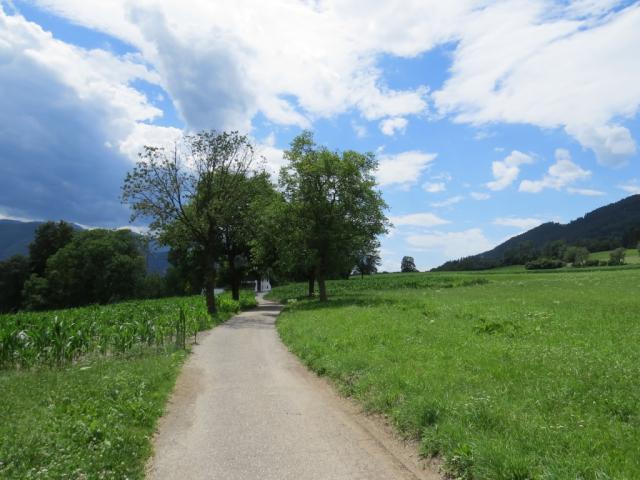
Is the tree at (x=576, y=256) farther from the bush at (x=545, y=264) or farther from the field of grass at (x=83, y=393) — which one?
the field of grass at (x=83, y=393)

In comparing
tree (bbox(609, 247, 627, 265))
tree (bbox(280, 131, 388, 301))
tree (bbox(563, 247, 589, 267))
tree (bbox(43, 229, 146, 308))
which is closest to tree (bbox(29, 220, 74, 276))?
tree (bbox(43, 229, 146, 308))

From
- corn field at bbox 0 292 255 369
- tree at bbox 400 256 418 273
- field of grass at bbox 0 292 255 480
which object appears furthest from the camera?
tree at bbox 400 256 418 273

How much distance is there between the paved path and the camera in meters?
6.30

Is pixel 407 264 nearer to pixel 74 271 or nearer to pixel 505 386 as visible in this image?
pixel 74 271

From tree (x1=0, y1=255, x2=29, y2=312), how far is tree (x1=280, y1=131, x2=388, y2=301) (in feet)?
231

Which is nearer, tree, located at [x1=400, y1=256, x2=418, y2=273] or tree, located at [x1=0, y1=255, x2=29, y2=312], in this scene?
tree, located at [x1=0, y1=255, x2=29, y2=312]

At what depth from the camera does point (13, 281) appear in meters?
86.2

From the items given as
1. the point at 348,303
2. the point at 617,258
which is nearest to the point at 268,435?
the point at 348,303

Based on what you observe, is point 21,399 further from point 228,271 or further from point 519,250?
point 519,250

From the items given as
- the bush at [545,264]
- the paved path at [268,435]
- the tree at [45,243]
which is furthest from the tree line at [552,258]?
the paved path at [268,435]

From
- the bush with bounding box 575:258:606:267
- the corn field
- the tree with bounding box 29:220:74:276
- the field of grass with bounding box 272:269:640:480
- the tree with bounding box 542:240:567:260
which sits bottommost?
the field of grass with bounding box 272:269:640:480

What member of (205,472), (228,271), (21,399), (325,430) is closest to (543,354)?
(325,430)

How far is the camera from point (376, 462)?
21.7ft

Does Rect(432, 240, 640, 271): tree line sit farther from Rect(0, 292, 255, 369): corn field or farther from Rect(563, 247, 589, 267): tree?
Rect(0, 292, 255, 369): corn field
